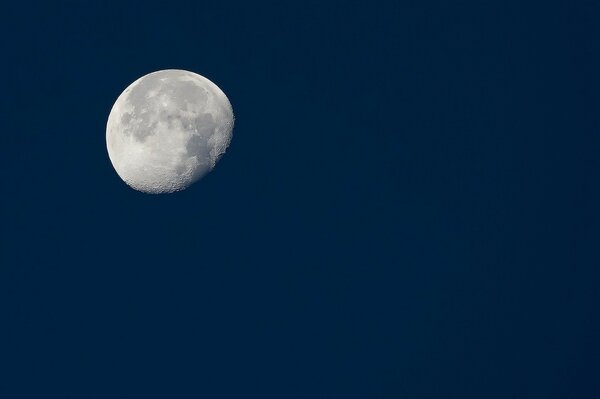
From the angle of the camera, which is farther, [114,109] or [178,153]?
[114,109]

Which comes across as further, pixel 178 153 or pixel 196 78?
pixel 196 78

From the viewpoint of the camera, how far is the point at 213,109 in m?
20.7

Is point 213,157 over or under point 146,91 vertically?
under

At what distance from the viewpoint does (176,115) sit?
19.9 m

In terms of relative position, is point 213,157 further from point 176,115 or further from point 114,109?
point 114,109

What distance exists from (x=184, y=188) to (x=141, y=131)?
2.03m

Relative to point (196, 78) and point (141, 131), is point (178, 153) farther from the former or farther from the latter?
point (196, 78)

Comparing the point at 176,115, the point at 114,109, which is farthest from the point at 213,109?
the point at 114,109

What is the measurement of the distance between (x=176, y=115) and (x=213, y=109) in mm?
1208

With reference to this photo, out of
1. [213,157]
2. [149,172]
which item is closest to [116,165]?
[149,172]

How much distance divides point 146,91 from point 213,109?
6.01 ft

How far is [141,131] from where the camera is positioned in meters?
20.0

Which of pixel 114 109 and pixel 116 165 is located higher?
pixel 114 109

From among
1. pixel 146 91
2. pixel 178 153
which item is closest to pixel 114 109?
pixel 146 91
